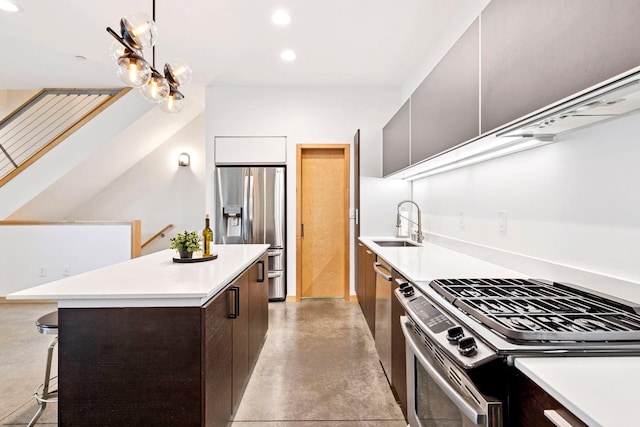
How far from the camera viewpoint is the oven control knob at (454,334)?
908 millimetres

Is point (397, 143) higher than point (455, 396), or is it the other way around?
point (397, 143)

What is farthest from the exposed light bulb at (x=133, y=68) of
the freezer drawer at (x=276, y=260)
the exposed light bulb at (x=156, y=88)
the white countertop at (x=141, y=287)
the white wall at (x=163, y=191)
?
the white wall at (x=163, y=191)

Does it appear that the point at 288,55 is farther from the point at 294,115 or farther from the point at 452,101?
the point at 452,101

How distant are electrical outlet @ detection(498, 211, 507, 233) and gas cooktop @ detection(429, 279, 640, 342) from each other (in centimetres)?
50

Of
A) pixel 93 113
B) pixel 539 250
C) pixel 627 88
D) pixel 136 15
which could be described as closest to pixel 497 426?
pixel 627 88

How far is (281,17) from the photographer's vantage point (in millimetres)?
2656

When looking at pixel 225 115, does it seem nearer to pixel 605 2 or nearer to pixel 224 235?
pixel 224 235

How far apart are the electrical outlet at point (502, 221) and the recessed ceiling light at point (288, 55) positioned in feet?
8.56

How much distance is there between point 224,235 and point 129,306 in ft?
8.97

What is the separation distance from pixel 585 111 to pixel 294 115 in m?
3.48

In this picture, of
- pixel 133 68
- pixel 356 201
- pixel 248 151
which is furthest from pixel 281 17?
pixel 356 201

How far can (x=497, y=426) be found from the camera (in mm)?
755

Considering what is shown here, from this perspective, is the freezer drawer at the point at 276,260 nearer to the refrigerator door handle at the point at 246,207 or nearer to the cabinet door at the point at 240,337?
the refrigerator door handle at the point at 246,207

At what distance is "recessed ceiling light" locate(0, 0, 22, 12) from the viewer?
96.7 inches
